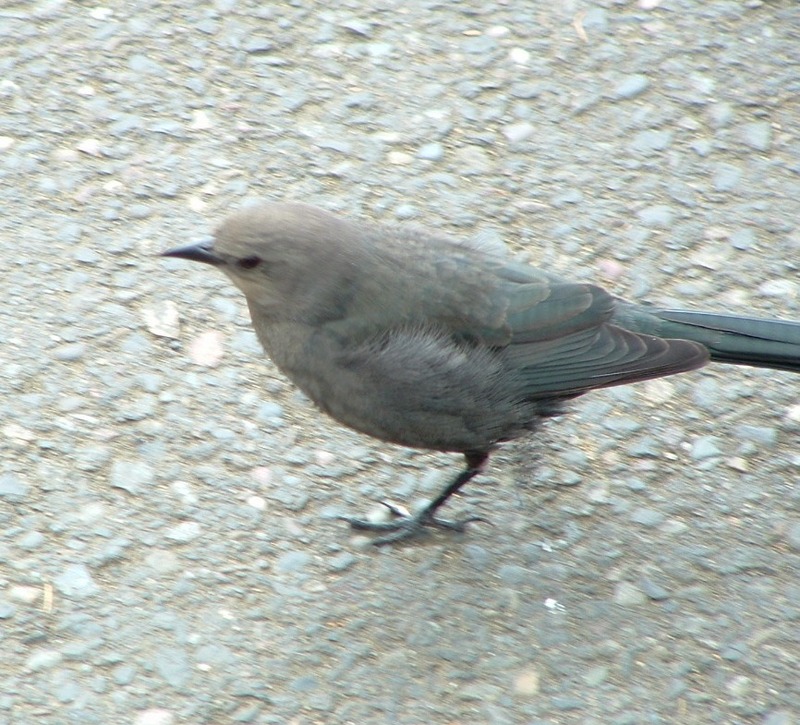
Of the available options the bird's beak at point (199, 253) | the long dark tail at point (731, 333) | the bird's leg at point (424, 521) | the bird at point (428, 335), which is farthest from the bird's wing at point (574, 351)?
the bird's beak at point (199, 253)

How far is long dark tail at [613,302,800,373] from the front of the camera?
3.77 metres

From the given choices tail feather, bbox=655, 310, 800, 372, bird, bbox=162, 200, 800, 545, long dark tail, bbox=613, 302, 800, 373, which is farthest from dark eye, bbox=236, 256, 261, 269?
tail feather, bbox=655, 310, 800, 372

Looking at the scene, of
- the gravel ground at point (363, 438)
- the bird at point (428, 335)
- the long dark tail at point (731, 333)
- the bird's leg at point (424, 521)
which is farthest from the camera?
the bird's leg at point (424, 521)

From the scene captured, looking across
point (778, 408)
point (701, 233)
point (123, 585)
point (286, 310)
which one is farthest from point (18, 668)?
point (701, 233)

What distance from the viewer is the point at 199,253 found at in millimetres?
3797

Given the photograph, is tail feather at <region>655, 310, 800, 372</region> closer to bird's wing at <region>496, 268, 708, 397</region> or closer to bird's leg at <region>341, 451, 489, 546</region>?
bird's wing at <region>496, 268, 708, 397</region>

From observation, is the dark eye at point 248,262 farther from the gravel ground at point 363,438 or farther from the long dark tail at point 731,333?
the long dark tail at point 731,333

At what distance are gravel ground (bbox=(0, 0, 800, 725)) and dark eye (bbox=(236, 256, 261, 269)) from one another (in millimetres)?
712

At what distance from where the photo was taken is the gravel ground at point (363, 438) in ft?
11.5

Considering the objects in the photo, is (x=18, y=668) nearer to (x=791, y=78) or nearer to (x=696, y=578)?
(x=696, y=578)

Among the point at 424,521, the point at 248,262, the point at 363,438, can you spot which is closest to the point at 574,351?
the point at 424,521

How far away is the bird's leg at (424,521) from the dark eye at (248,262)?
2.93 ft

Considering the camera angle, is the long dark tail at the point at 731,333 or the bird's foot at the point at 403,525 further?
the bird's foot at the point at 403,525

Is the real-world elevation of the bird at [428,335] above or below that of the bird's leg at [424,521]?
above
